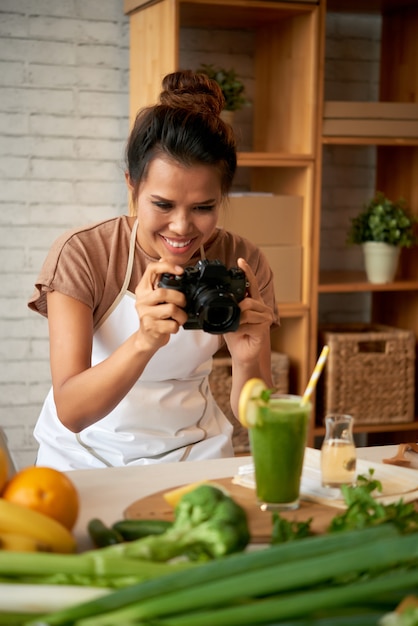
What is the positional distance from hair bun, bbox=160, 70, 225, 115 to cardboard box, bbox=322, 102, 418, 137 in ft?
3.48

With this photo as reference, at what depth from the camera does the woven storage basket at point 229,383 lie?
3.03m

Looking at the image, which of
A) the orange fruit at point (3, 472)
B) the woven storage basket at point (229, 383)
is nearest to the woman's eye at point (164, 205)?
the orange fruit at point (3, 472)

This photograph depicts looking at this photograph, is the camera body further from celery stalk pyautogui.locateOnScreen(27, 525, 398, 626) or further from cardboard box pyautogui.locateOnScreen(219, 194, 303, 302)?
cardboard box pyautogui.locateOnScreen(219, 194, 303, 302)

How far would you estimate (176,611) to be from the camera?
2.65 ft

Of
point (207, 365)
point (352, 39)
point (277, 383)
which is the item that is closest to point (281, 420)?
point (207, 365)

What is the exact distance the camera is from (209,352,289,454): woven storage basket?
3.03m

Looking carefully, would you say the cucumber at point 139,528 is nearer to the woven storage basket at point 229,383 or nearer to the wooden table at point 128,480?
the wooden table at point 128,480

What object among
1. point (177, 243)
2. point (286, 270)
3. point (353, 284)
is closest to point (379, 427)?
→ point (353, 284)

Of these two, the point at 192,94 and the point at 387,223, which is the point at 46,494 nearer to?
the point at 192,94

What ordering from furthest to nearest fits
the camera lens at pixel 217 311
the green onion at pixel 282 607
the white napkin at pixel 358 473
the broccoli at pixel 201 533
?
1. the camera lens at pixel 217 311
2. the white napkin at pixel 358 473
3. the broccoli at pixel 201 533
4. the green onion at pixel 282 607

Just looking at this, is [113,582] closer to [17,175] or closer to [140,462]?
[140,462]

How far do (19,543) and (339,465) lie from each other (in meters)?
0.59

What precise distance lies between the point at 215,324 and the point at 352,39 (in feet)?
6.94

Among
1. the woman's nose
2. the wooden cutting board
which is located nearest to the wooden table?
the wooden cutting board
